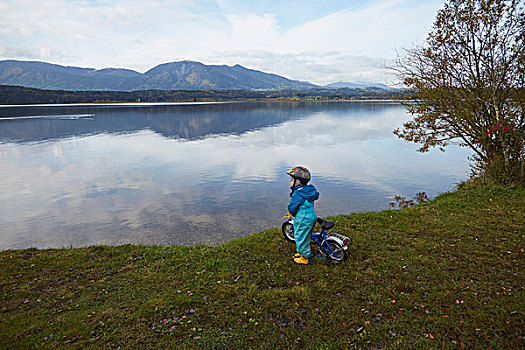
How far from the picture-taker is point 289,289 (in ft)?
24.7

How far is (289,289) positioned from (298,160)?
76.8ft

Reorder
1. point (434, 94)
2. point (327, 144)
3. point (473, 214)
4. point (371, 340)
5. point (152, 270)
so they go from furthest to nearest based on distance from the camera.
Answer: point (327, 144) < point (434, 94) < point (473, 214) < point (152, 270) < point (371, 340)

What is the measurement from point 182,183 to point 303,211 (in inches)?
610

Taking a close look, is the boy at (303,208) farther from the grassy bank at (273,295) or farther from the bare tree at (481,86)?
the bare tree at (481,86)

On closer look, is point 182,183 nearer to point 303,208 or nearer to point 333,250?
point 303,208

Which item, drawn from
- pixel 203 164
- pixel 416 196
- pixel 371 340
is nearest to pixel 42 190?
pixel 203 164

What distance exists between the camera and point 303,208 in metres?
8.65

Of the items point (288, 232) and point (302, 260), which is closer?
point (302, 260)

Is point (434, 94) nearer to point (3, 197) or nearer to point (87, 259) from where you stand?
point (87, 259)

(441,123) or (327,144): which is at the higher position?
(441,123)

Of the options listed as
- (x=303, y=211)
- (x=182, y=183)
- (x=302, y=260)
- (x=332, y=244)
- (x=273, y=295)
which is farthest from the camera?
(x=182, y=183)

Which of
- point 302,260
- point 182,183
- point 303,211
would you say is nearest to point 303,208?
point 303,211

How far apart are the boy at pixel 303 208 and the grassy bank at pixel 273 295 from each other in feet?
2.51

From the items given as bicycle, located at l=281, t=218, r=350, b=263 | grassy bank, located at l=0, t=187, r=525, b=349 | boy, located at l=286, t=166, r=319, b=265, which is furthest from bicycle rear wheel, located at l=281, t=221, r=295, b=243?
boy, located at l=286, t=166, r=319, b=265
